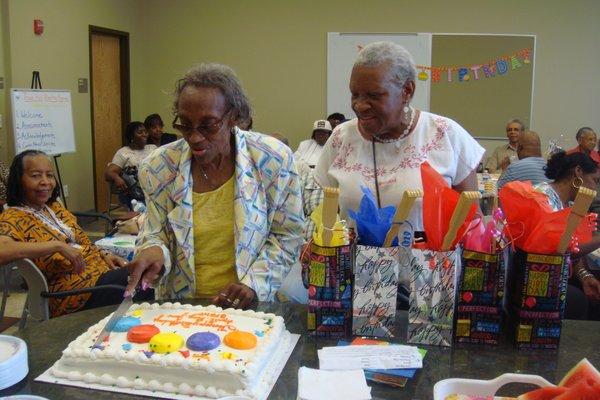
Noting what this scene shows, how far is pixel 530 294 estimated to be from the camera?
45.3 inches

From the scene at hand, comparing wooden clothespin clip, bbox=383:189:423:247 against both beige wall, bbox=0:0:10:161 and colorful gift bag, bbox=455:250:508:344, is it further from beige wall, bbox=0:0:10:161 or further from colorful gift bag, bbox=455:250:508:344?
beige wall, bbox=0:0:10:161

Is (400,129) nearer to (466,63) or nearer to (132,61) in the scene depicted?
(466,63)

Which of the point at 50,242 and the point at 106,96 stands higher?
the point at 106,96

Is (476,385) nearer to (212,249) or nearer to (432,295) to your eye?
(432,295)

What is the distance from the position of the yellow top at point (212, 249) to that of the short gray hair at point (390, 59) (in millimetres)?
543

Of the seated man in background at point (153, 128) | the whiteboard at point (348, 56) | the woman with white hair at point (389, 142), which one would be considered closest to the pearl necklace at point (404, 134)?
the woman with white hair at point (389, 142)

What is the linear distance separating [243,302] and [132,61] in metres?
6.33

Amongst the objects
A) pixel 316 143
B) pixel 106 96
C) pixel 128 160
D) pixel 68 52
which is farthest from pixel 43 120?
pixel 316 143

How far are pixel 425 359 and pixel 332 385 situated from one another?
0.24 meters

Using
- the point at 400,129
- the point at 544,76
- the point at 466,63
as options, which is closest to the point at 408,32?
the point at 466,63

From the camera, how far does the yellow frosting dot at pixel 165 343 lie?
1.13 metres

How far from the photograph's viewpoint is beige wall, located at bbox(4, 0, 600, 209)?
6703mm

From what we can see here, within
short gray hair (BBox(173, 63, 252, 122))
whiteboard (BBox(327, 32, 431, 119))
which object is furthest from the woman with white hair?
whiteboard (BBox(327, 32, 431, 119))

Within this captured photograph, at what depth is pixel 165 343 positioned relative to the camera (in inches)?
45.1
